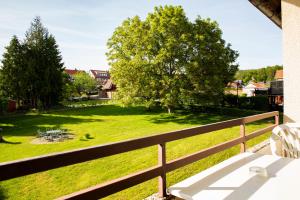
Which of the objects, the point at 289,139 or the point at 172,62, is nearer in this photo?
the point at 289,139

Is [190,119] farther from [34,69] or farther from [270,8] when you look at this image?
[34,69]

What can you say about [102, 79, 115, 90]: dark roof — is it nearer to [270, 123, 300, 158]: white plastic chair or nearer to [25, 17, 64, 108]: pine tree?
[25, 17, 64, 108]: pine tree

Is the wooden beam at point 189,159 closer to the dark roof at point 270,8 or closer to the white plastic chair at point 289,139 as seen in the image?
the white plastic chair at point 289,139

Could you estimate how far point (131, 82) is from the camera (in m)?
21.8

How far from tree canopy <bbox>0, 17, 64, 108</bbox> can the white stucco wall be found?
113 feet

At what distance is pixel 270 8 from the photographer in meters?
5.26

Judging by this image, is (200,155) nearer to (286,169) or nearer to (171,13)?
(286,169)

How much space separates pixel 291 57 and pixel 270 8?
120cm

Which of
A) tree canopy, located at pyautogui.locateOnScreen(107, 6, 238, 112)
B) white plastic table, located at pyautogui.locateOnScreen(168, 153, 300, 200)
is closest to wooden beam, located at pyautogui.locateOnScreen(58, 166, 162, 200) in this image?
white plastic table, located at pyautogui.locateOnScreen(168, 153, 300, 200)

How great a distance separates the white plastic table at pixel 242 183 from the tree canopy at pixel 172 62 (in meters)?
17.8

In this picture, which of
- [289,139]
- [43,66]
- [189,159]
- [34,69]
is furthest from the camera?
[43,66]

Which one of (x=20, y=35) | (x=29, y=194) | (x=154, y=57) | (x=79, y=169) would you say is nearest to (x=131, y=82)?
(x=154, y=57)

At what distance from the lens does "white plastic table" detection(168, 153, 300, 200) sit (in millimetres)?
1817

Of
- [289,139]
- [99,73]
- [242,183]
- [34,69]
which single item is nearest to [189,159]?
[242,183]
